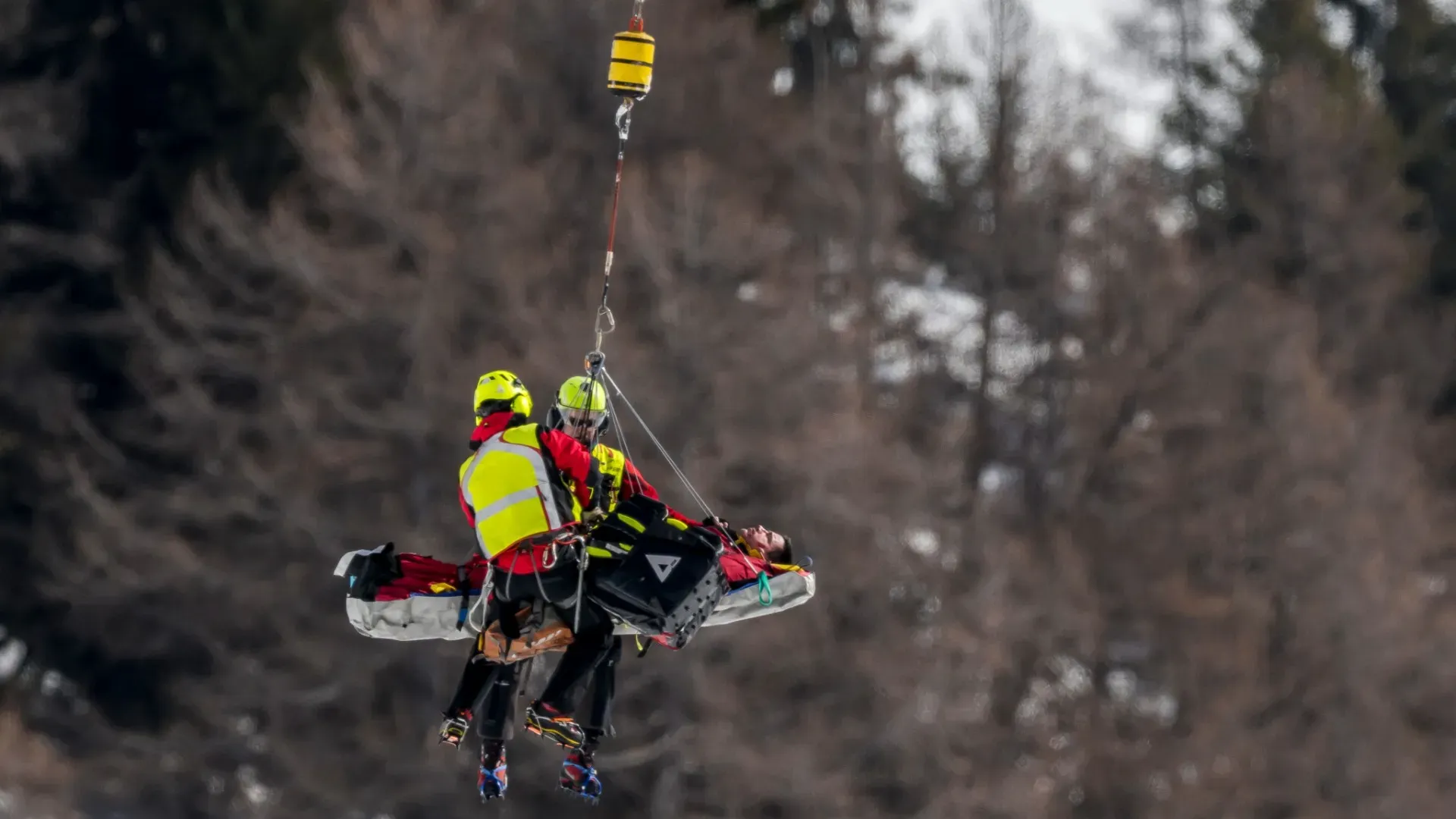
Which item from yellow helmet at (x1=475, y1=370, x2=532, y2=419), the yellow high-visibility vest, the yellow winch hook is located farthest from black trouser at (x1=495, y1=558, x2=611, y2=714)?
the yellow winch hook

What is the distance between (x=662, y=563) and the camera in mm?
10914

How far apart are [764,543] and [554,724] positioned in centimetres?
131

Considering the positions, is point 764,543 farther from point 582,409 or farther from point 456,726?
point 456,726

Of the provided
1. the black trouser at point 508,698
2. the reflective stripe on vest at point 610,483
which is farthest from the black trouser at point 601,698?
Result: the reflective stripe on vest at point 610,483

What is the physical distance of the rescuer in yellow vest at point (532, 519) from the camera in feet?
35.9

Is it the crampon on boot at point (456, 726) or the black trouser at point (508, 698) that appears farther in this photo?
the crampon on boot at point (456, 726)

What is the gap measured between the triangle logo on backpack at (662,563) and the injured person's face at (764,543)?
0.79 meters

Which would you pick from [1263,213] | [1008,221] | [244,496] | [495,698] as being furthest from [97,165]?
[495,698]

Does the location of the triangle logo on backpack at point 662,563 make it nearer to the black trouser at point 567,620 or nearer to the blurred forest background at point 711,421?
the black trouser at point 567,620

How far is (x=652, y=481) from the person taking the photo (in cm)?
2720

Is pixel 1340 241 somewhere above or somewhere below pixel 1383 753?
above

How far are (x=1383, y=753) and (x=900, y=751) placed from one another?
8.58 m

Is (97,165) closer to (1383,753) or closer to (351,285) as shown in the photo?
(351,285)

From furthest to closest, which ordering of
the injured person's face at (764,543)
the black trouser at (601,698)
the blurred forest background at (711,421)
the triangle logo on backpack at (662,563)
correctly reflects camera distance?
the blurred forest background at (711,421) → the injured person's face at (764,543) → the black trouser at (601,698) → the triangle logo on backpack at (662,563)
